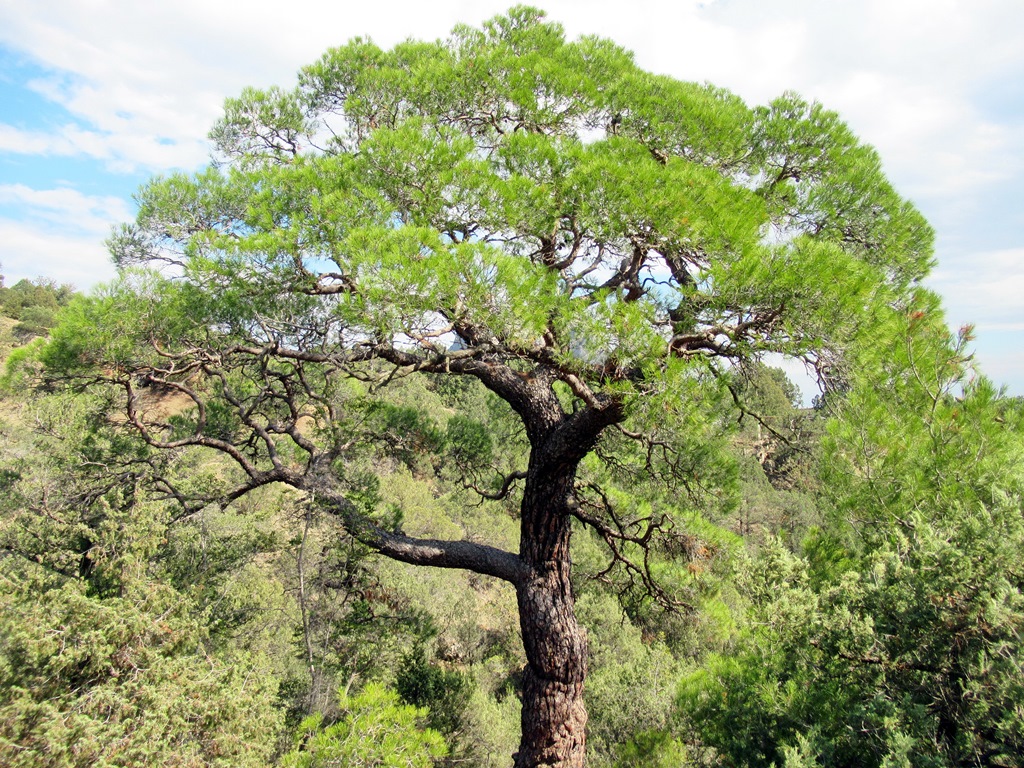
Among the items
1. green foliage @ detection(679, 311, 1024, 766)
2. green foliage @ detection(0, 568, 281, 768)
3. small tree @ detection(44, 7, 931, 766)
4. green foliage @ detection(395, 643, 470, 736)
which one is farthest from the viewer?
green foliage @ detection(395, 643, 470, 736)

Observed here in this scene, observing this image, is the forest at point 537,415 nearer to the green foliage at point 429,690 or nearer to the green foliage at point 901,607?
the green foliage at point 901,607

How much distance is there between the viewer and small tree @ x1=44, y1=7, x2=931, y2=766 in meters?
2.65

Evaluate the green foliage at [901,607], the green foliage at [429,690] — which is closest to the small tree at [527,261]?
the green foliage at [901,607]

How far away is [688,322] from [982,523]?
1.47 metres

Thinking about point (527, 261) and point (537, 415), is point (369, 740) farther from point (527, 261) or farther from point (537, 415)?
point (527, 261)

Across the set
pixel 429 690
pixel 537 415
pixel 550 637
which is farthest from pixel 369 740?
pixel 429 690

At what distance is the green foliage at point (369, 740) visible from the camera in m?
2.76

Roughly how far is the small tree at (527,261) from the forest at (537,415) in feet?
0.07

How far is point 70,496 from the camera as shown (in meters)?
3.63

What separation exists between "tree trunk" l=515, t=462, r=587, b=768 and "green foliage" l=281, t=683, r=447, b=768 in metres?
0.58

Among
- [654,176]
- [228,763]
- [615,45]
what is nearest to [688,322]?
[654,176]

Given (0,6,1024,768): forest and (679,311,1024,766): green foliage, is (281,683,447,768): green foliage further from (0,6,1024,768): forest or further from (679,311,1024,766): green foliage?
(679,311,1024,766): green foliage

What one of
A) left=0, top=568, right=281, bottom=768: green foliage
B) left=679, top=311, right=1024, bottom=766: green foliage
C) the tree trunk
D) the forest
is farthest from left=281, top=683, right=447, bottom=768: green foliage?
left=679, top=311, right=1024, bottom=766: green foliage

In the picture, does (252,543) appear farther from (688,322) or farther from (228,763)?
(688,322)
